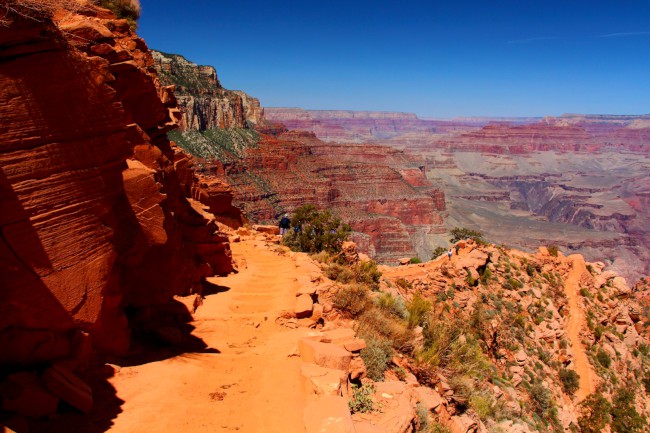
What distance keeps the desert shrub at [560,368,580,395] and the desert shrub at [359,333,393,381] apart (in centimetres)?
1191

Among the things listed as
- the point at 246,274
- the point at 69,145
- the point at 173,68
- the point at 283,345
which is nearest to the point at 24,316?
the point at 69,145

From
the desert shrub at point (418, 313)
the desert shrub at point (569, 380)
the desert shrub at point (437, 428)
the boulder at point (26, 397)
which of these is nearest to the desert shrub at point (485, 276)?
the desert shrub at point (569, 380)

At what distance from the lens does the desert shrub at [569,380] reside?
1599 cm

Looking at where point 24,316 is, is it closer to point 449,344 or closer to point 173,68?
point 449,344

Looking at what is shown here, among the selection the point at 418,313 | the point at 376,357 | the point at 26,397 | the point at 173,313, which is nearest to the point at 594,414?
the point at 418,313

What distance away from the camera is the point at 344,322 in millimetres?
9023

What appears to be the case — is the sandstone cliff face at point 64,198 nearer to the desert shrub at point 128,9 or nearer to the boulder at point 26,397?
the boulder at point 26,397

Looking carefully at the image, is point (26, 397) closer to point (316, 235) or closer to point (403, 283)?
point (403, 283)

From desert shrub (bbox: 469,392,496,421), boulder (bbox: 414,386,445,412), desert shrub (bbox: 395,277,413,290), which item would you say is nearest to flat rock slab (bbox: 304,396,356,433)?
boulder (bbox: 414,386,445,412)

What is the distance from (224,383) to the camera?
6.05 m

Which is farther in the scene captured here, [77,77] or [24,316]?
[77,77]

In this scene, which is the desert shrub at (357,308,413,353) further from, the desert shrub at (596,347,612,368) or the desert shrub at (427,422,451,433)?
the desert shrub at (596,347,612,368)

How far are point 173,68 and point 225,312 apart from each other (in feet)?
278

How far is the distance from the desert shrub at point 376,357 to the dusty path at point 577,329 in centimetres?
1285
